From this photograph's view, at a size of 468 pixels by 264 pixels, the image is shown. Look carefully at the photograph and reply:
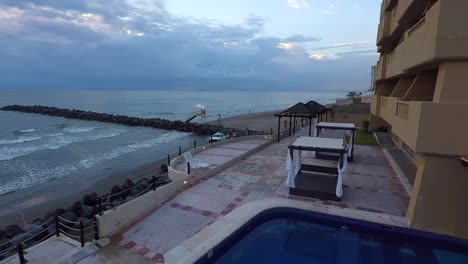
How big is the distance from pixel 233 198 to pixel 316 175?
414 centimetres

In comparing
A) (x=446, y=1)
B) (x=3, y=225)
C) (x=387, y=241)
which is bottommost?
(x=3, y=225)

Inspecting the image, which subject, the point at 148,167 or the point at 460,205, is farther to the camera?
the point at 148,167

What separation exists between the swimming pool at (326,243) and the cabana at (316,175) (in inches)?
56.2

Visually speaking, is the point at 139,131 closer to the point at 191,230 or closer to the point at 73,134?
the point at 73,134

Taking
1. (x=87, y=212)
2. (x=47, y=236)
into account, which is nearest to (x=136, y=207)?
(x=47, y=236)

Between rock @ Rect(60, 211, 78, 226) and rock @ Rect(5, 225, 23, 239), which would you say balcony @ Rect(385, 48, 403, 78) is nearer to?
rock @ Rect(60, 211, 78, 226)

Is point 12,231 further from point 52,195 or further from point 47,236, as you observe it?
point 52,195

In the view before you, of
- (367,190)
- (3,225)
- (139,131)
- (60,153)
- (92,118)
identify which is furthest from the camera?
(92,118)

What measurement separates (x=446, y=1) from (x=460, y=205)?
5.46 metres

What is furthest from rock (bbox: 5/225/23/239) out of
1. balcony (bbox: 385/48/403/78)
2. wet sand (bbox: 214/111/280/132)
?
wet sand (bbox: 214/111/280/132)

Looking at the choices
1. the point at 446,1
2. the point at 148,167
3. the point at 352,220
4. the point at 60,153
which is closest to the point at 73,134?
the point at 60,153

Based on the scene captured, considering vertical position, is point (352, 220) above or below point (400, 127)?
below

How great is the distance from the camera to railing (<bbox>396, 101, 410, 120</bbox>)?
363 inches

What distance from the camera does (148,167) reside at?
24.6 metres
